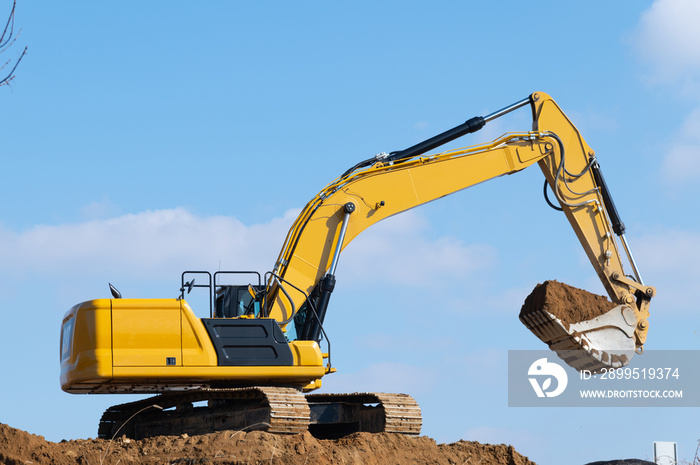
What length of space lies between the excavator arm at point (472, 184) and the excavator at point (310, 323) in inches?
0.6

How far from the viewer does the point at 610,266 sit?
1343cm

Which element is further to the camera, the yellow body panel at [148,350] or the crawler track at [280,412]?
the yellow body panel at [148,350]

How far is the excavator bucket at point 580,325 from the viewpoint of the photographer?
1230cm

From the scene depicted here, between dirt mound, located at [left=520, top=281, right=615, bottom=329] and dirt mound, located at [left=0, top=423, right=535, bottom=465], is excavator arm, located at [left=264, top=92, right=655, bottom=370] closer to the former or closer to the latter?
dirt mound, located at [left=520, top=281, right=615, bottom=329]

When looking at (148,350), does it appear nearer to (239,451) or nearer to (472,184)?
(239,451)

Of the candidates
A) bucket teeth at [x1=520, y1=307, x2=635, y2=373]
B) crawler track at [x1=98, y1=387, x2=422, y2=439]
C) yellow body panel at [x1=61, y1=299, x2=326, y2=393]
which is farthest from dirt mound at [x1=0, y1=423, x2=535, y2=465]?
bucket teeth at [x1=520, y1=307, x2=635, y2=373]

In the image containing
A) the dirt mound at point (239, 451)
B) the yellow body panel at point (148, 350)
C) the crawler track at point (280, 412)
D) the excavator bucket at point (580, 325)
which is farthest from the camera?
the excavator bucket at point (580, 325)

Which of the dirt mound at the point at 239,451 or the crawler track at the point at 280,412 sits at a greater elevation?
the crawler track at the point at 280,412

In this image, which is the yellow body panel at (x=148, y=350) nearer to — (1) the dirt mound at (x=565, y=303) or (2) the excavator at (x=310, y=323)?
(2) the excavator at (x=310, y=323)

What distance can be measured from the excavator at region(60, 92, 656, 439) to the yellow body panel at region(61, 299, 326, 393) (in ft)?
0.04

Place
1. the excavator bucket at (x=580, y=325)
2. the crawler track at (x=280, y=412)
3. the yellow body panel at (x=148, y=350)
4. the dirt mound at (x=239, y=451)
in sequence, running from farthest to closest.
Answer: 1. the excavator bucket at (x=580, y=325)
2. the yellow body panel at (x=148, y=350)
3. the crawler track at (x=280, y=412)
4. the dirt mound at (x=239, y=451)

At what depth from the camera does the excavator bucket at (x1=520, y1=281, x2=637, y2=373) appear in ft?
40.4

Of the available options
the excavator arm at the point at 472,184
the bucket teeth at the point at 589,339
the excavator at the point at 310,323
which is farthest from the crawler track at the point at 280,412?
the bucket teeth at the point at 589,339

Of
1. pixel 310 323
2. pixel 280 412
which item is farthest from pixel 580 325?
pixel 280 412
